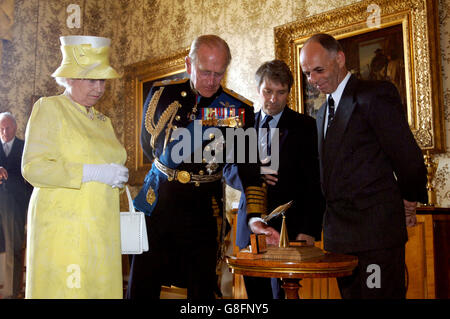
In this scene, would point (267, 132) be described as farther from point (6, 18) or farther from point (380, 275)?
point (6, 18)

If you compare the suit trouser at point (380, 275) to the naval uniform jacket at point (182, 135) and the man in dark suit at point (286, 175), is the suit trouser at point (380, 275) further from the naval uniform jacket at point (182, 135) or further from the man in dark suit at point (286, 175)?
the naval uniform jacket at point (182, 135)

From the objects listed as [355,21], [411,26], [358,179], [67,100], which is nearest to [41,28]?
[355,21]

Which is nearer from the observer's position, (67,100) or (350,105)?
(67,100)

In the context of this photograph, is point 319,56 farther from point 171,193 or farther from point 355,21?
point 355,21

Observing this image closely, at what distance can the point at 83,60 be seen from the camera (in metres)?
1.92

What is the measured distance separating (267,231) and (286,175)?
44 cm

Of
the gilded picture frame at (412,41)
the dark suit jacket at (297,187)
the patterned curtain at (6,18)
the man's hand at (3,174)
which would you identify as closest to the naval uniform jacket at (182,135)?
the dark suit jacket at (297,187)

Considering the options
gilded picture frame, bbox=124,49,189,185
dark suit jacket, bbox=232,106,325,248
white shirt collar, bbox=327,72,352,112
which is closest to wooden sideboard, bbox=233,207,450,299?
dark suit jacket, bbox=232,106,325,248

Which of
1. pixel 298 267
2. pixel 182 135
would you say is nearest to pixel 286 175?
pixel 182 135

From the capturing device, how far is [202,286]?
7.57 feet

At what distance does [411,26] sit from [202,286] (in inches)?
121

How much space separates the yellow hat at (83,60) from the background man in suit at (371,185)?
1.07m

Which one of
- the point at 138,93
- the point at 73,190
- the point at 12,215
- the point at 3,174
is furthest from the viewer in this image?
the point at 138,93

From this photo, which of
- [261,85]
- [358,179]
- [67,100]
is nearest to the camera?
[67,100]
